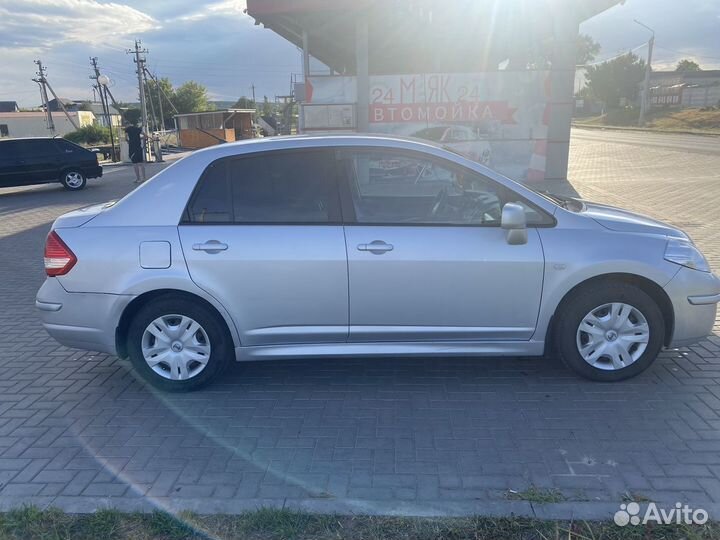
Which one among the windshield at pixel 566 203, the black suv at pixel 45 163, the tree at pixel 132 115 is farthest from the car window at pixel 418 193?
the tree at pixel 132 115

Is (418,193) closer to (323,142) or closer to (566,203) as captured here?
(323,142)

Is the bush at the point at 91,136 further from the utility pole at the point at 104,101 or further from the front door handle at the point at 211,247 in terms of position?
the front door handle at the point at 211,247

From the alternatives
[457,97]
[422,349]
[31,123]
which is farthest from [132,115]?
[422,349]

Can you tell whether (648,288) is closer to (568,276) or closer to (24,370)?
(568,276)

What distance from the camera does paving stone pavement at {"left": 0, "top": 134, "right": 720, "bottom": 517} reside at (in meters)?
3.05

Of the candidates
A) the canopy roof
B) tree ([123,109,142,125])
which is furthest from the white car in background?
tree ([123,109,142,125])

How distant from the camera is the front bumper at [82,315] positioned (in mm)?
4109

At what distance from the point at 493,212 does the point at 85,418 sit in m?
3.14

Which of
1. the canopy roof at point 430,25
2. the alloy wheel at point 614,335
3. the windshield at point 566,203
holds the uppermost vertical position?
the canopy roof at point 430,25

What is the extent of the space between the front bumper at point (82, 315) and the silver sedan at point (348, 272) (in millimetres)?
12

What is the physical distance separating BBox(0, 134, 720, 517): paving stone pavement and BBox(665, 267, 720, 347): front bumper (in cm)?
38

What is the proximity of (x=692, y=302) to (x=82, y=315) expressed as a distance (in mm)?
4306

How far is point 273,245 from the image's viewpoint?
13.1 feet

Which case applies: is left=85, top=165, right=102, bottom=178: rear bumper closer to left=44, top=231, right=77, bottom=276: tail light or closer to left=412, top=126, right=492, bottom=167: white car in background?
left=412, top=126, right=492, bottom=167: white car in background
